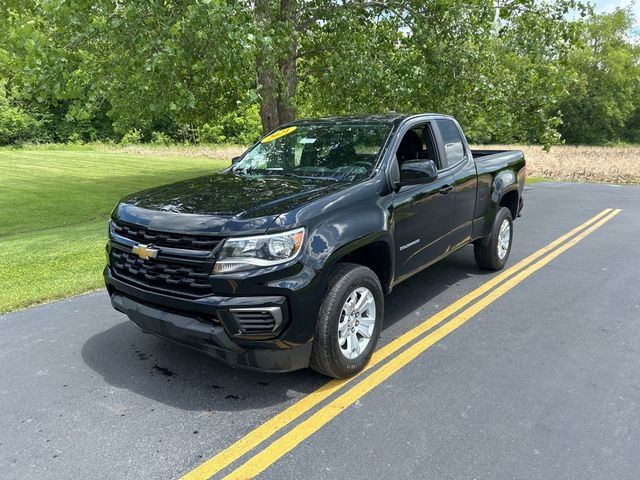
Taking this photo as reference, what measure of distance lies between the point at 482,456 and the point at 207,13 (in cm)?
666

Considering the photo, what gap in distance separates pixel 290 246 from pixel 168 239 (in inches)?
32.3

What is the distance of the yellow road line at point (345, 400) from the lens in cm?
275

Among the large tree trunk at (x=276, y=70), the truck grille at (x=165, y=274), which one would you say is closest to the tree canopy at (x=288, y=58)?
the large tree trunk at (x=276, y=70)

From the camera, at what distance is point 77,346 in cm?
429

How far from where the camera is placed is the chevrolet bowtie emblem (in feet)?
10.9

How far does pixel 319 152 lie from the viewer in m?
4.55

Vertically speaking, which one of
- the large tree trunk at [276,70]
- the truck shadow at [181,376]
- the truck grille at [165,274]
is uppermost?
the large tree trunk at [276,70]

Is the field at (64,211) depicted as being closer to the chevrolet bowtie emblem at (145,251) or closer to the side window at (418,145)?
the chevrolet bowtie emblem at (145,251)

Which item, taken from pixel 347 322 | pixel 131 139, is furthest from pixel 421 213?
pixel 131 139

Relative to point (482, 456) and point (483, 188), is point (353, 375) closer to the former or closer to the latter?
point (482, 456)

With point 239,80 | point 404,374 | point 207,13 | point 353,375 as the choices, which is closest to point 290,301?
point 353,375

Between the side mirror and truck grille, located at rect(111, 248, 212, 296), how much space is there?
5.99ft

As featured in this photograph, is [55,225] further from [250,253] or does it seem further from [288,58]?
[250,253]

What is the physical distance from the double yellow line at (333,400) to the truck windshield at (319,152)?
1.50 meters
